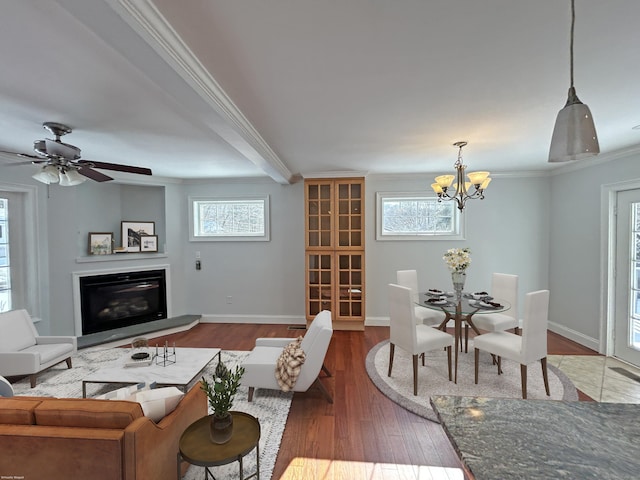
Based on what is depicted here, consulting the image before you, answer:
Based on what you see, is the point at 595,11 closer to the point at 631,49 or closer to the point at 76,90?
the point at 631,49

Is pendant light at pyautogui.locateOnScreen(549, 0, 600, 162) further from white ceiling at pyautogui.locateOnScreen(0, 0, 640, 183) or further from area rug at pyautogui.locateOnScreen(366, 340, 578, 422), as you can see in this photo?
area rug at pyautogui.locateOnScreen(366, 340, 578, 422)

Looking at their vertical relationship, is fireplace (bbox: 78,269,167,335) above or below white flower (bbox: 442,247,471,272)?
below

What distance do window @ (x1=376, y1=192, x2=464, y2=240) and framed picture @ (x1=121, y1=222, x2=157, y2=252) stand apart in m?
3.94

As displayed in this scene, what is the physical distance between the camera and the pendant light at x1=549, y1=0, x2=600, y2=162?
1022mm

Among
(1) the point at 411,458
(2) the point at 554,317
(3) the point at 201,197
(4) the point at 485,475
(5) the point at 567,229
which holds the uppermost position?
(3) the point at 201,197

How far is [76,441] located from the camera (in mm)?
1346

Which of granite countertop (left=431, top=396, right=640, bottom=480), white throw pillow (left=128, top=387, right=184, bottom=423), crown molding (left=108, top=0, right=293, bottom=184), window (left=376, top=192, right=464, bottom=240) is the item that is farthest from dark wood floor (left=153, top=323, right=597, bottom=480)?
crown molding (left=108, top=0, right=293, bottom=184)

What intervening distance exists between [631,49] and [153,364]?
4.26 m

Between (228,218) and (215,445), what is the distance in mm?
4001

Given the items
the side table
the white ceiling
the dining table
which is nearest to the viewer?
the white ceiling

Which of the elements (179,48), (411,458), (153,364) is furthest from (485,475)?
(153,364)

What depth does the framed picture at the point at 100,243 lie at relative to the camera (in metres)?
4.26

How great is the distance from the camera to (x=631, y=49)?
1.50m

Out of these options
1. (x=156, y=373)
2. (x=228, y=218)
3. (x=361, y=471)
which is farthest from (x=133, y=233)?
(x=361, y=471)
